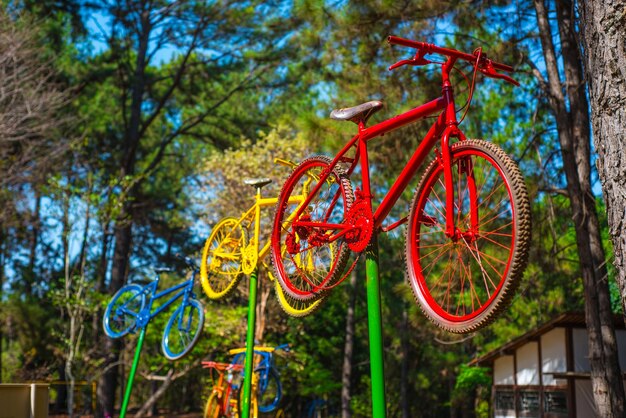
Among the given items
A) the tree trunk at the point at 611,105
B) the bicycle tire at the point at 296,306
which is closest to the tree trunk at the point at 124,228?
the bicycle tire at the point at 296,306

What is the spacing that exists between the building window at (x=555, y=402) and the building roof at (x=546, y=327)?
98 centimetres

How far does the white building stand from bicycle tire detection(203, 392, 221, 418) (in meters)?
4.63

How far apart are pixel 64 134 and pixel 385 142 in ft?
26.9

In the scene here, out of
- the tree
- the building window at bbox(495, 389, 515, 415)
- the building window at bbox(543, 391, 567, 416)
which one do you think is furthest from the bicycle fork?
the building window at bbox(495, 389, 515, 415)

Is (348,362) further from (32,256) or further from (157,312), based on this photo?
(157,312)

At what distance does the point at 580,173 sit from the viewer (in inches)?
289

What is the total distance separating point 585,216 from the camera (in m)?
7.27

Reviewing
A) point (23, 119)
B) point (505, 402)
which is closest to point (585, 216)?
point (505, 402)

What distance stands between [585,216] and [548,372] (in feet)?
16.5

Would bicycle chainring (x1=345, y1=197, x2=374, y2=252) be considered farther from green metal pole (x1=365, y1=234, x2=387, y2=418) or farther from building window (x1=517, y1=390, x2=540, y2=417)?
building window (x1=517, y1=390, x2=540, y2=417)

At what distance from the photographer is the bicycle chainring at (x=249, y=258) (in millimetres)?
5000

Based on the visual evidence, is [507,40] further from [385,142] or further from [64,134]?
[64,134]

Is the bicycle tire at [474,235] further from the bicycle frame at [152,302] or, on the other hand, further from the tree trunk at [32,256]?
the tree trunk at [32,256]

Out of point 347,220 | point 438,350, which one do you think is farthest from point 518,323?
point 347,220
